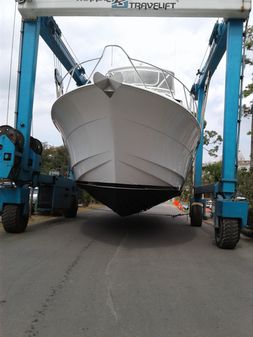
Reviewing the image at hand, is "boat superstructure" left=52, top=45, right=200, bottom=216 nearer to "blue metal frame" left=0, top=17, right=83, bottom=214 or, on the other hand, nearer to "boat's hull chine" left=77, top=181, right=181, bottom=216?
"boat's hull chine" left=77, top=181, right=181, bottom=216

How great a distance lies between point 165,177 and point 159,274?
3.18m

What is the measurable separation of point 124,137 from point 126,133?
0.09m

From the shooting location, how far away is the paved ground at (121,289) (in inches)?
124

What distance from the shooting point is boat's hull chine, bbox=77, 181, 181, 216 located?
7566 millimetres

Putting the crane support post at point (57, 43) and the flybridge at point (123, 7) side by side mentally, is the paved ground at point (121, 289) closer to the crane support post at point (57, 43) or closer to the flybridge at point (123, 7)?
the crane support post at point (57, 43)

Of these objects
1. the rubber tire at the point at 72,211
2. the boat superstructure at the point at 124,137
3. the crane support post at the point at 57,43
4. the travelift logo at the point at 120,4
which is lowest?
the rubber tire at the point at 72,211

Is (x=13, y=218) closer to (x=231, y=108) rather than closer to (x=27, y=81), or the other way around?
(x=27, y=81)

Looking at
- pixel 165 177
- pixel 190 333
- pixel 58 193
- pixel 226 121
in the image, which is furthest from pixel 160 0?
pixel 190 333

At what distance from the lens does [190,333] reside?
3064 millimetres

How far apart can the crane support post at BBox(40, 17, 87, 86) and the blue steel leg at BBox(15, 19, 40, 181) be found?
948 millimetres

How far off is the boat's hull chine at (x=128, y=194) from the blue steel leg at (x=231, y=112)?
4.16 feet

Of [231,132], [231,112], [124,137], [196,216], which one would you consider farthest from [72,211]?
[231,112]

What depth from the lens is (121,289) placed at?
4262 mm

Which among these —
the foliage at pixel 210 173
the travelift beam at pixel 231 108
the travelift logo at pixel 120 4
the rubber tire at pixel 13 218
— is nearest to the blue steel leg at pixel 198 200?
the travelift beam at pixel 231 108
